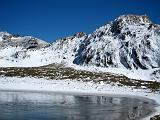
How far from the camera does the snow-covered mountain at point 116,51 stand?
135000 mm

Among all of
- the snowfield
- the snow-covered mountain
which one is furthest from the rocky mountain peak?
the snowfield

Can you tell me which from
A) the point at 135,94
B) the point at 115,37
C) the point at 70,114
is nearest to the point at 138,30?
the point at 115,37

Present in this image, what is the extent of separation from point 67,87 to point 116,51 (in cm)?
7772

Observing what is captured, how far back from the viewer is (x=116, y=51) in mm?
146125

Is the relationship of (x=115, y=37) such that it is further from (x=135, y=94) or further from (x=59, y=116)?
(x=59, y=116)

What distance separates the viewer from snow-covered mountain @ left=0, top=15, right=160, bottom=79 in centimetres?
13500

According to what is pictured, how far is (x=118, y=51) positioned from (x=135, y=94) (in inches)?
3208

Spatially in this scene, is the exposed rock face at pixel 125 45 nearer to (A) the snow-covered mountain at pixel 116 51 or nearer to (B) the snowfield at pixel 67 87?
(A) the snow-covered mountain at pixel 116 51

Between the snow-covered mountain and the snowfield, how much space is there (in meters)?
40.5

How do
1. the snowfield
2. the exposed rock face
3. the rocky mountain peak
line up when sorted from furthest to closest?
the rocky mountain peak, the exposed rock face, the snowfield

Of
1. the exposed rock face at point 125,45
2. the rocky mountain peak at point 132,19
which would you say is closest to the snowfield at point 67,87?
the exposed rock face at point 125,45

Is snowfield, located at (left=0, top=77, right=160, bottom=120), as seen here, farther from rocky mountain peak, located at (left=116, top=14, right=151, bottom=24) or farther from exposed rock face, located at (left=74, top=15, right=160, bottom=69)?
rocky mountain peak, located at (left=116, top=14, right=151, bottom=24)

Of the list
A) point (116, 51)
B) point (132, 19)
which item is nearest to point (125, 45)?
point (116, 51)

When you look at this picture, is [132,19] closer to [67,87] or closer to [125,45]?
[125,45]
